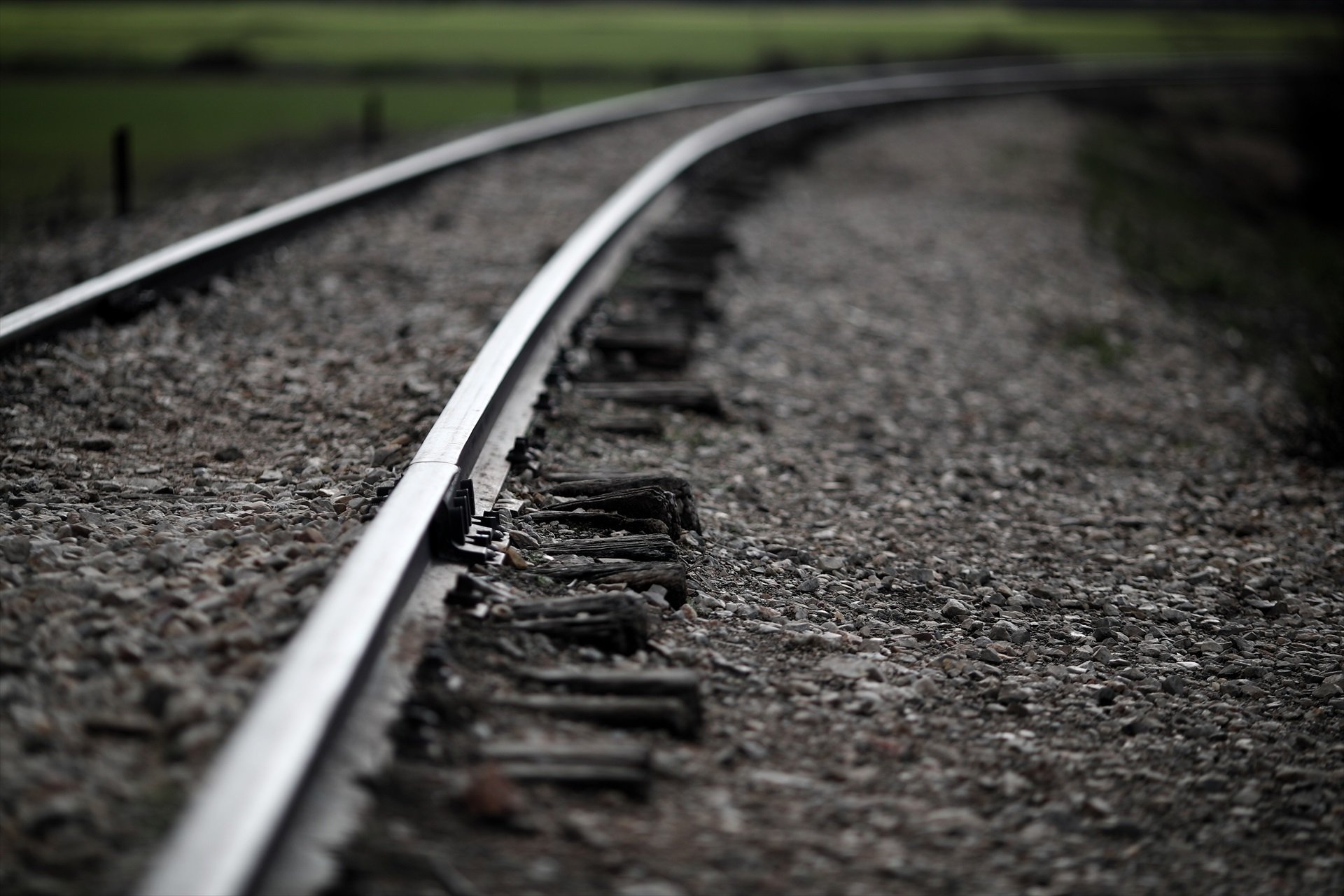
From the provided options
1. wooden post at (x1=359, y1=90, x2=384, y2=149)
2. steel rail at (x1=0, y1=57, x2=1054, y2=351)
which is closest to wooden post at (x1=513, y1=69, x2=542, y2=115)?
steel rail at (x1=0, y1=57, x2=1054, y2=351)

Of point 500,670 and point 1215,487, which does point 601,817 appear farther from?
point 1215,487

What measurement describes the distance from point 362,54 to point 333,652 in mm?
26862

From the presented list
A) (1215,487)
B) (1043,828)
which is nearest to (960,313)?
(1215,487)

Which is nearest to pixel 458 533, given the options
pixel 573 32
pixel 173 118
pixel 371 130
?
pixel 371 130

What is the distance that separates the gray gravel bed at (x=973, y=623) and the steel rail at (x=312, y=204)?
1.97m

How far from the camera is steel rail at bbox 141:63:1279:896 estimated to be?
1.69m

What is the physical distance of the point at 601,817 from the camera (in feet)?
7.11

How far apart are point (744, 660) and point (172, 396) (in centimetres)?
244

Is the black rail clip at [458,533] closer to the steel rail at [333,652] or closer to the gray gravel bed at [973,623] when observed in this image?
the steel rail at [333,652]

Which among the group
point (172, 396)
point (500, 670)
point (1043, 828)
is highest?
point (172, 396)

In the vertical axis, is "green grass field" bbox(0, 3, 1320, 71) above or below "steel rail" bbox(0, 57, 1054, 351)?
above

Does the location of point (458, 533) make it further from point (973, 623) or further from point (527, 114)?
point (527, 114)

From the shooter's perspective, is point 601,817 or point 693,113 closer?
point 601,817

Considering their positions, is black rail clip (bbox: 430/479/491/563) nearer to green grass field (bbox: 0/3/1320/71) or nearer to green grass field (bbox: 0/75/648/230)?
green grass field (bbox: 0/75/648/230)
